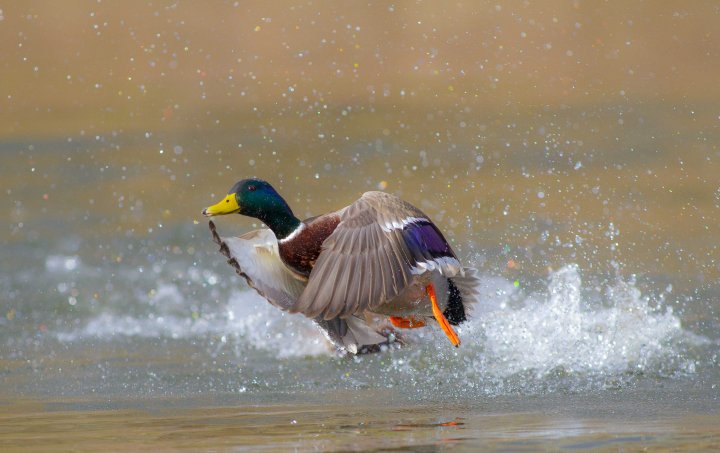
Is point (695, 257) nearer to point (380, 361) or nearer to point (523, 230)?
point (523, 230)

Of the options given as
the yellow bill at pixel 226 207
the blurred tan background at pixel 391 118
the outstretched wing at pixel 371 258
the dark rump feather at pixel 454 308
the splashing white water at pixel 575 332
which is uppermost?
the blurred tan background at pixel 391 118

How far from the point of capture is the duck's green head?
6.48 m

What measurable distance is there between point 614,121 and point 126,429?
7.86 meters

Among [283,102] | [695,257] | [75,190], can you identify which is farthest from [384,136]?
[695,257]

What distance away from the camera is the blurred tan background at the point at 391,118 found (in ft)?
34.5

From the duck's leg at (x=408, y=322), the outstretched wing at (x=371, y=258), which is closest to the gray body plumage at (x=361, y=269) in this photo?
the outstretched wing at (x=371, y=258)

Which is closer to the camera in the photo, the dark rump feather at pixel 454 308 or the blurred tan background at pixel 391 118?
the dark rump feather at pixel 454 308

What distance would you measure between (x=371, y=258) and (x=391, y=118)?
729cm

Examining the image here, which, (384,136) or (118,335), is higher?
(384,136)

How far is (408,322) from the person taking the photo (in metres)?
6.88

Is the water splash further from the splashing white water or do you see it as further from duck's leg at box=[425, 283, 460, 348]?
duck's leg at box=[425, 283, 460, 348]

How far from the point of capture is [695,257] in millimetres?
9203

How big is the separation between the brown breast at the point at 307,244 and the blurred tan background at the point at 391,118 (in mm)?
2897

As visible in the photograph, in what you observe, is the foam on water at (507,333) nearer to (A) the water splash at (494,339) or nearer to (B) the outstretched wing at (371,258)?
(A) the water splash at (494,339)
